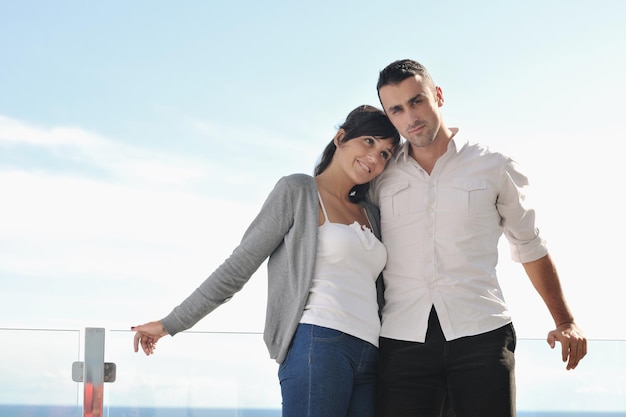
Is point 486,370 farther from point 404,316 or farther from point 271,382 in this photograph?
point 271,382

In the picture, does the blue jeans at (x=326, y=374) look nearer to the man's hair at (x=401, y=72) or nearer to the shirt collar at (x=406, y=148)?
the shirt collar at (x=406, y=148)

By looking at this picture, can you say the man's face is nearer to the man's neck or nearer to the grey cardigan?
the man's neck

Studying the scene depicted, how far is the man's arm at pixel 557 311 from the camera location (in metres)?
2.71

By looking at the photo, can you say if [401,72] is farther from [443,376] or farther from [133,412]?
[133,412]

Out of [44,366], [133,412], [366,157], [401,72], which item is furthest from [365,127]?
[44,366]

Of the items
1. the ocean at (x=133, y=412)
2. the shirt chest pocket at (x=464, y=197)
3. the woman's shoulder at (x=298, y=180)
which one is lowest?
the ocean at (x=133, y=412)

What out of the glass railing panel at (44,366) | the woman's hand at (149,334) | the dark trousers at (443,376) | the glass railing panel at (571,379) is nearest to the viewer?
the dark trousers at (443,376)

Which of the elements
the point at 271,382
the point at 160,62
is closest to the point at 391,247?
the point at 271,382

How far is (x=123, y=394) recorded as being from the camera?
322 centimetres

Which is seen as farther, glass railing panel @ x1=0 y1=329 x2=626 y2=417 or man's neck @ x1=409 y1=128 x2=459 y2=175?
glass railing panel @ x1=0 y1=329 x2=626 y2=417

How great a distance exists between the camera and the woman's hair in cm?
279

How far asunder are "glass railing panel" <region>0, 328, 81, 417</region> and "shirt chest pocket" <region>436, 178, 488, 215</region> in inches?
58.5

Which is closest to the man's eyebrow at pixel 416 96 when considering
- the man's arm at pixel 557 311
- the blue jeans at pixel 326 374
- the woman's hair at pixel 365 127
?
the woman's hair at pixel 365 127

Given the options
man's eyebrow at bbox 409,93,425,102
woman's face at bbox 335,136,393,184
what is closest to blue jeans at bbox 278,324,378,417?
woman's face at bbox 335,136,393,184
